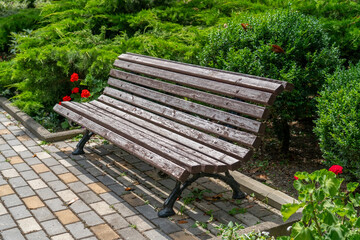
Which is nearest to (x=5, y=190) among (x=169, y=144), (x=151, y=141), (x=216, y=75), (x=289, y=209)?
(x=151, y=141)

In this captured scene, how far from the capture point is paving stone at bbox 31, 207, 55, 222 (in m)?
3.67

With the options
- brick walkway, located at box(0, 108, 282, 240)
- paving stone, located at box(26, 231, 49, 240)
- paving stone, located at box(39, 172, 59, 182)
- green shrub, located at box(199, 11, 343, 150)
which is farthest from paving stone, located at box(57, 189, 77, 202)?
green shrub, located at box(199, 11, 343, 150)

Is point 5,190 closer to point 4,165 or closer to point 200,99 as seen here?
point 4,165

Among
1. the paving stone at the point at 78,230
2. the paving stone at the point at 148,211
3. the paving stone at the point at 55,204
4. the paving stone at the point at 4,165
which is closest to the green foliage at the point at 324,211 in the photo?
the paving stone at the point at 148,211

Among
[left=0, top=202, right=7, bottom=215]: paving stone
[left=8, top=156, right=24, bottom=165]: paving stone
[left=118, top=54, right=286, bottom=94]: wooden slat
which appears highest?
[left=118, top=54, right=286, bottom=94]: wooden slat

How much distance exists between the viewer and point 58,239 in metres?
3.35

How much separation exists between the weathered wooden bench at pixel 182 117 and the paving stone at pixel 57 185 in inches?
24.8

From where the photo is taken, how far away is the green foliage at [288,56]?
179 inches

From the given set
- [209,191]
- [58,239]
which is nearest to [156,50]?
[209,191]

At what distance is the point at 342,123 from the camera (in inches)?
150

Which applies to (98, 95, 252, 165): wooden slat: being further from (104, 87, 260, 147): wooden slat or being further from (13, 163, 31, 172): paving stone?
(13, 163, 31, 172): paving stone

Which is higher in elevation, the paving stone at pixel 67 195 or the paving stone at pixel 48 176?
the paving stone at pixel 67 195

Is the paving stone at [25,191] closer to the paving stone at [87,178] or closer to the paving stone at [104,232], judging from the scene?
the paving stone at [87,178]

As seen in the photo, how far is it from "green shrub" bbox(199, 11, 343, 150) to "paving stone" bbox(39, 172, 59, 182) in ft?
7.10
